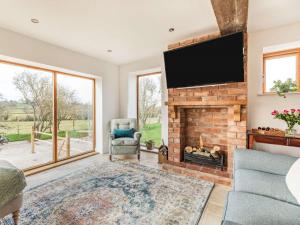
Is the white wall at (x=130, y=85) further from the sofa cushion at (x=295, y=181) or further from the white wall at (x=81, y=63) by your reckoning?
the sofa cushion at (x=295, y=181)

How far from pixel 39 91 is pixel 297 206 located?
4.07m

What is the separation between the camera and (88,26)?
2.50 meters

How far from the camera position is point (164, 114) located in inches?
139

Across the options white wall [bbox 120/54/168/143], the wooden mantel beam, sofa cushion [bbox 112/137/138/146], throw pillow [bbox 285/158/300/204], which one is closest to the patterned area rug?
sofa cushion [bbox 112/137/138/146]

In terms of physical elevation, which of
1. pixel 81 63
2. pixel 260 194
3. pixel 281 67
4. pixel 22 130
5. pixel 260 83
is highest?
pixel 81 63

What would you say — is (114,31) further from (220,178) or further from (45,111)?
(220,178)

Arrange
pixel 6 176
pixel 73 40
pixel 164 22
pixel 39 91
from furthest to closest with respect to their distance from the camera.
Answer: pixel 39 91, pixel 73 40, pixel 164 22, pixel 6 176

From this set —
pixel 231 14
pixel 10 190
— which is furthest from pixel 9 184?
pixel 231 14

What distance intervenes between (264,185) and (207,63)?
187 cm

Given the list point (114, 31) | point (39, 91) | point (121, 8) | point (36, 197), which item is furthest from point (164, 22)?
point (36, 197)

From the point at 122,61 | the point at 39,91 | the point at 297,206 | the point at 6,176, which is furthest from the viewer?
the point at 122,61

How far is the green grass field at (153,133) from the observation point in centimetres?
427

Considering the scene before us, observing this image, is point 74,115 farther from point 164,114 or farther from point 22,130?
point 164,114

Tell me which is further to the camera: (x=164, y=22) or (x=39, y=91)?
(x=39, y=91)
